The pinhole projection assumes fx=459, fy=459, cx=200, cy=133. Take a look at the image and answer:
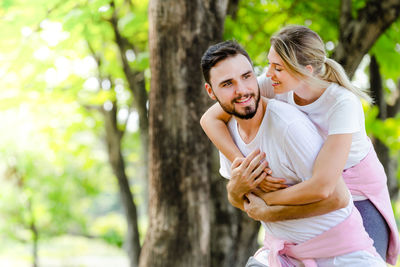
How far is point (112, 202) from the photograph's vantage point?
141 ft

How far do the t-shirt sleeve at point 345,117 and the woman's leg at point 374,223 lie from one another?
0.57 meters

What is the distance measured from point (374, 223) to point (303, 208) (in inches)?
23.8

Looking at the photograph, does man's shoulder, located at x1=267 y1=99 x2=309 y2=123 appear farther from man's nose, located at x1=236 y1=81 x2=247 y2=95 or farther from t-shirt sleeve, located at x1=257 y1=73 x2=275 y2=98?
t-shirt sleeve, located at x1=257 y1=73 x2=275 y2=98

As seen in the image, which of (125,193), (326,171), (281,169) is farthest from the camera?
(125,193)

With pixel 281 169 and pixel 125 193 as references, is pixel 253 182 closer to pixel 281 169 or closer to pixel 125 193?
pixel 281 169

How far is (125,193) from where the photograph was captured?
8383 millimetres

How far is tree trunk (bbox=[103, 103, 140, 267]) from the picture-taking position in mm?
8281

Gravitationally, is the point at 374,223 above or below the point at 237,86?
below

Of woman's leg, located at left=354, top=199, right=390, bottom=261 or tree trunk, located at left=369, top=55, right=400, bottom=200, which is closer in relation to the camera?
woman's leg, located at left=354, top=199, right=390, bottom=261

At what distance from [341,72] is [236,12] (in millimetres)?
2974

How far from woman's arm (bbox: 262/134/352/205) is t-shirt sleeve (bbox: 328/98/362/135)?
4cm

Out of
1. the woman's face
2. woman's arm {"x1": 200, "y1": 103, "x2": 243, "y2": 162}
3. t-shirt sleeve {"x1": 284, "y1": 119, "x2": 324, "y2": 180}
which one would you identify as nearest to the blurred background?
woman's arm {"x1": 200, "y1": 103, "x2": 243, "y2": 162}

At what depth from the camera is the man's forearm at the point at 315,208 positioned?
2088mm

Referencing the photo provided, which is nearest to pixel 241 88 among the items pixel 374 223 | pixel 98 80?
pixel 374 223
